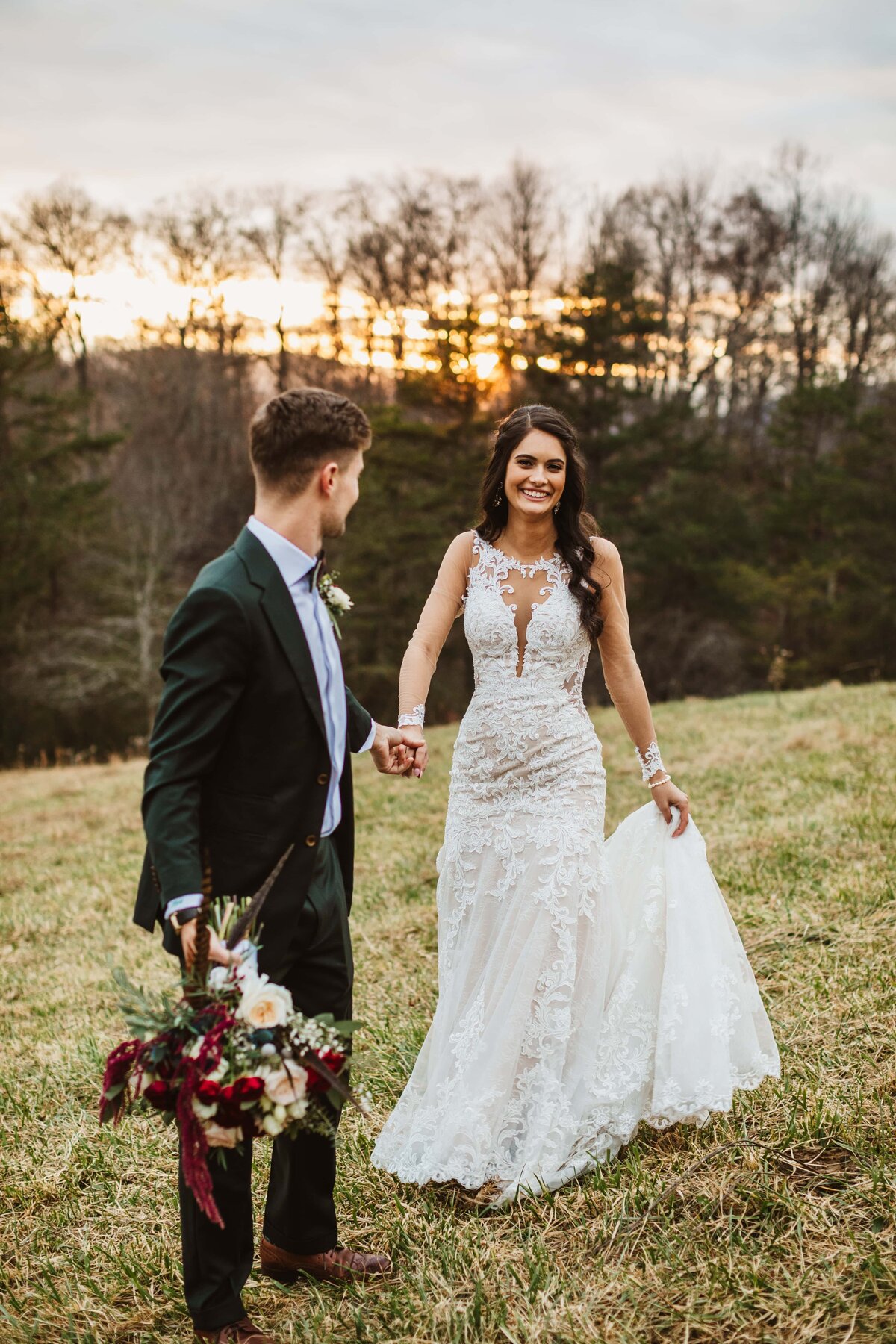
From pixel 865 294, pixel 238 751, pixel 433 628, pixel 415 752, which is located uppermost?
pixel 865 294

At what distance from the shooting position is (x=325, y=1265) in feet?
9.59

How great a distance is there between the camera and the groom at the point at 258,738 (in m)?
2.40

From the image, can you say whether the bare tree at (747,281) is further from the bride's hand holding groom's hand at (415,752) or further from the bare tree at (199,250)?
the bride's hand holding groom's hand at (415,752)

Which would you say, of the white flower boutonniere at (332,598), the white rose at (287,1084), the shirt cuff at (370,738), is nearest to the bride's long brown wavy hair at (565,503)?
the shirt cuff at (370,738)

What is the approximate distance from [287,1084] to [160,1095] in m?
0.28

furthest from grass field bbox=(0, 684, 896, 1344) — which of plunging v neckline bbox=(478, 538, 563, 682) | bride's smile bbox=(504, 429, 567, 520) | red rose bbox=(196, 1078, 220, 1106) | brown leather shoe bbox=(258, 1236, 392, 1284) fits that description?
bride's smile bbox=(504, 429, 567, 520)

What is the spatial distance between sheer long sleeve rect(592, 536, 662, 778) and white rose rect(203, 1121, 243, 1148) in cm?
204

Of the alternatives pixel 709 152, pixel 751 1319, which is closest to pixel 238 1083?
pixel 751 1319

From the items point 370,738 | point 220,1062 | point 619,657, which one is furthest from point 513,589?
point 220,1062

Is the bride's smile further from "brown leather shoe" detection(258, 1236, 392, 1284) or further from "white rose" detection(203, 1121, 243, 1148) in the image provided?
"brown leather shoe" detection(258, 1236, 392, 1284)

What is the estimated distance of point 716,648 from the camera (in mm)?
25969

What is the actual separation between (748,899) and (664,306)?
27249 millimetres

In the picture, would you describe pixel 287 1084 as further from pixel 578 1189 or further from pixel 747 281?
pixel 747 281

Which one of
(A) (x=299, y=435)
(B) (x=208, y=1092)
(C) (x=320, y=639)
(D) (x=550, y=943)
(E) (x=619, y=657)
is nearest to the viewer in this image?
(B) (x=208, y=1092)
